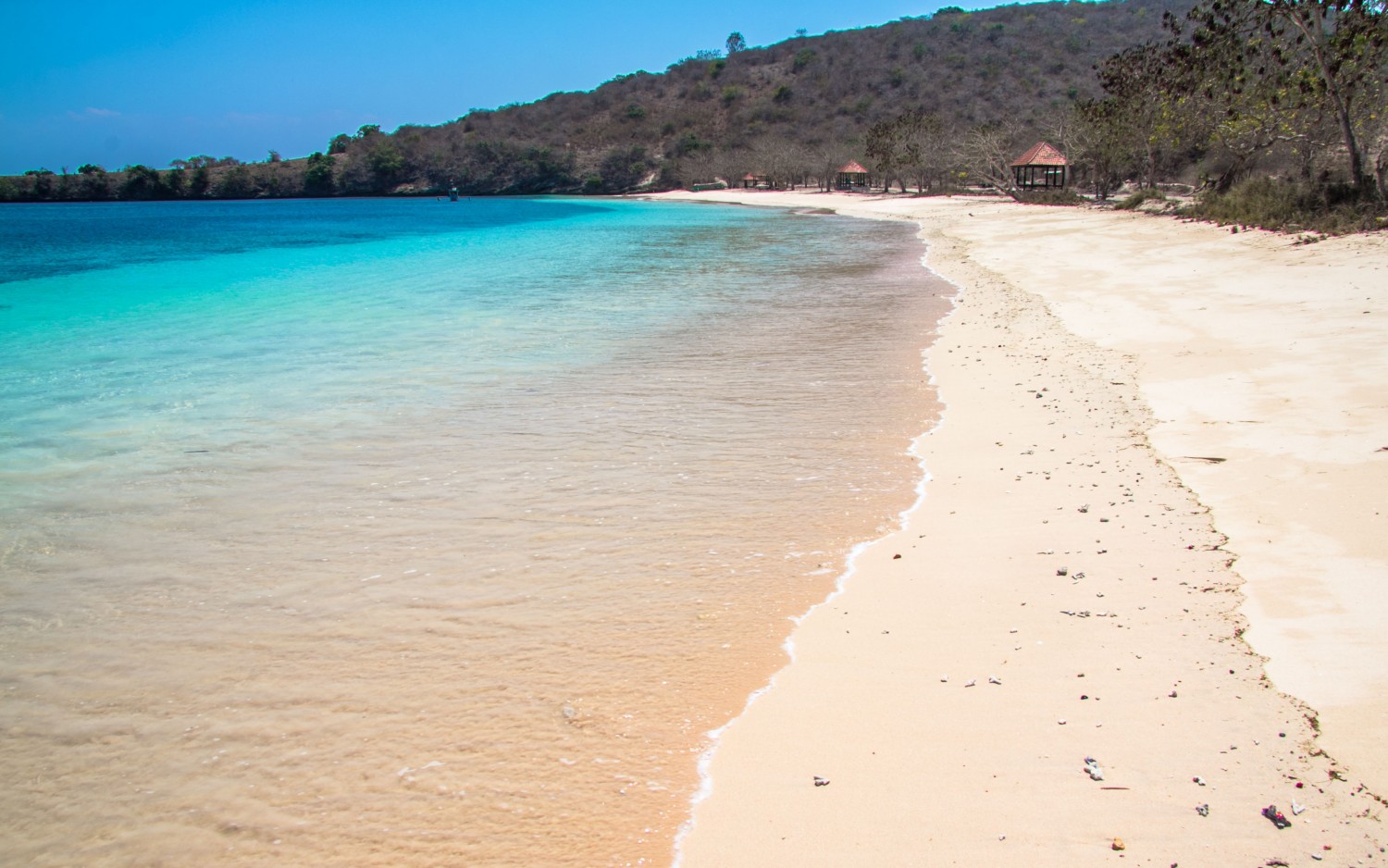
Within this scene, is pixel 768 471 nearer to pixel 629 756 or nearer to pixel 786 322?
pixel 629 756

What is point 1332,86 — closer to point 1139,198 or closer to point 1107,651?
point 1139,198

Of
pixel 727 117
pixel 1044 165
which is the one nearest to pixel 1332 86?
pixel 1044 165

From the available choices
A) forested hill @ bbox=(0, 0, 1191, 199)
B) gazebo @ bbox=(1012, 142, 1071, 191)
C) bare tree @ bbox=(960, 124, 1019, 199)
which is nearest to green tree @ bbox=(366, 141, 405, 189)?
forested hill @ bbox=(0, 0, 1191, 199)

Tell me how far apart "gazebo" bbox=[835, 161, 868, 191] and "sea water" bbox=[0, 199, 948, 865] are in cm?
5897

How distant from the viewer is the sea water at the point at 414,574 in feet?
9.93

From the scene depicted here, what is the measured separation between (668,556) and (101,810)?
270 centimetres

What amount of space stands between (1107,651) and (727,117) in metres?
113

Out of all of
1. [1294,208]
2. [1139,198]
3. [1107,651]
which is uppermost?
[1139,198]

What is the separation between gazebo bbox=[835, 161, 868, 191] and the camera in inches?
2650

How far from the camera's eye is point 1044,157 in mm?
→ 44188

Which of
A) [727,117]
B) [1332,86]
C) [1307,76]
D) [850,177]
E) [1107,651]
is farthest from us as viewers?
[727,117]

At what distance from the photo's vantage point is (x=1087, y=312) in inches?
443

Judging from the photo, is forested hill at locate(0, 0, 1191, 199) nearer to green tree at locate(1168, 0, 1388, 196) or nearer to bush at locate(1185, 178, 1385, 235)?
green tree at locate(1168, 0, 1388, 196)

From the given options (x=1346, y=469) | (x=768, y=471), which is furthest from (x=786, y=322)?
(x=1346, y=469)
